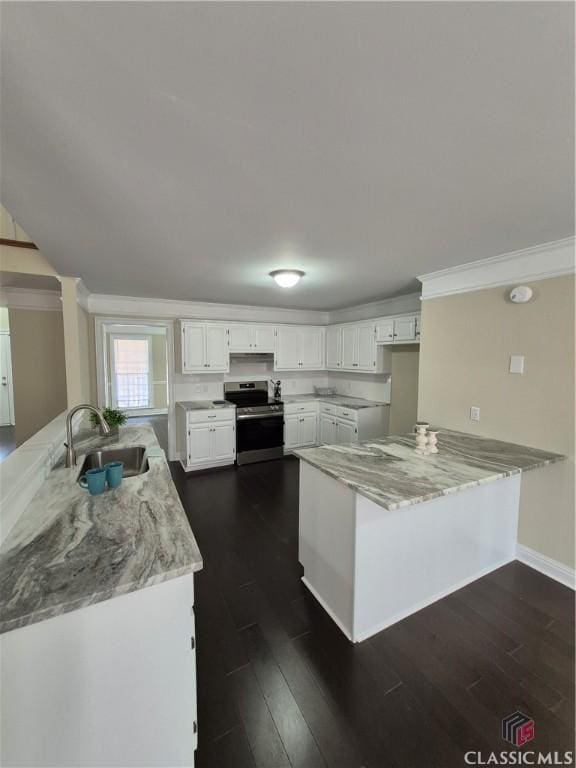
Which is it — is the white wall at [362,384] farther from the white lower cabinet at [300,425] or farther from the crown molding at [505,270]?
the crown molding at [505,270]

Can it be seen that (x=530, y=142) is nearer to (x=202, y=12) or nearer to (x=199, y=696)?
(x=202, y=12)

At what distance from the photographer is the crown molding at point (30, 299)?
12.5 feet

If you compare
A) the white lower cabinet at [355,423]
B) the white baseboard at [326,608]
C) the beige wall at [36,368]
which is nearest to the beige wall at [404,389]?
the white lower cabinet at [355,423]

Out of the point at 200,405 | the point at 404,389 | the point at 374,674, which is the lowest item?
the point at 374,674

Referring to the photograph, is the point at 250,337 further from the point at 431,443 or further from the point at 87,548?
the point at 87,548

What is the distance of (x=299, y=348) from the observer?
5.37 meters

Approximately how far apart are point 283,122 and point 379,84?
34 cm

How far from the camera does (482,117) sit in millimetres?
1118

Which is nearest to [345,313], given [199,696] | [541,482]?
[541,482]

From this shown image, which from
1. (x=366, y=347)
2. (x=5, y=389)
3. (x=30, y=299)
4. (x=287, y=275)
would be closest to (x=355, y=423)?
(x=366, y=347)

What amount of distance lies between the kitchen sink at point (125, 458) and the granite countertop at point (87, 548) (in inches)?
19.2

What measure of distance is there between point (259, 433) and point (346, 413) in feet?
4.39

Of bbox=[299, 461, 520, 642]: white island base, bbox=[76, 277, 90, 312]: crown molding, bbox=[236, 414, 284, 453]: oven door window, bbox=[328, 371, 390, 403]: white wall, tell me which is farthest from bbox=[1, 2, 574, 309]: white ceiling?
bbox=[236, 414, 284, 453]: oven door window

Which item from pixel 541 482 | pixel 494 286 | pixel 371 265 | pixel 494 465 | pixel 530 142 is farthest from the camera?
pixel 371 265
